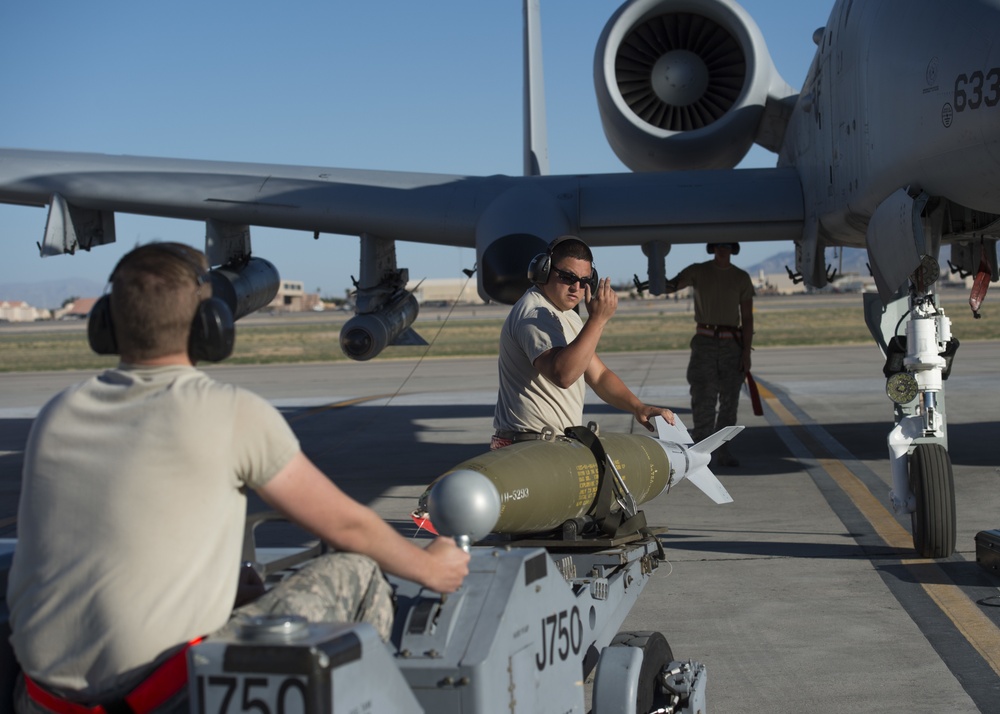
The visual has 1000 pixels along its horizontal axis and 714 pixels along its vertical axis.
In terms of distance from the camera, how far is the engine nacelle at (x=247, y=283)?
35.4 feet

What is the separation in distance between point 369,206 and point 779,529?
554 cm

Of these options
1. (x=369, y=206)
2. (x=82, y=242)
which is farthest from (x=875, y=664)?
(x=82, y=242)

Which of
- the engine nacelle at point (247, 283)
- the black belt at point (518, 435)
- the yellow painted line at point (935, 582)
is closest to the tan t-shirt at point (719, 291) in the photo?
the yellow painted line at point (935, 582)

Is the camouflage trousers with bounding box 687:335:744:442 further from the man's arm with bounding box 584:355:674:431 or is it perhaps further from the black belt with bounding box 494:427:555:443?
the black belt with bounding box 494:427:555:443

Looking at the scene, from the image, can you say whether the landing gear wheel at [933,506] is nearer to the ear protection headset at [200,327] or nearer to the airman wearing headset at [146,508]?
the airman wearing headset at [146,508]

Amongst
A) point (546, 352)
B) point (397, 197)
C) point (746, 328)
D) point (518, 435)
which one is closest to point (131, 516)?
point (546, 352)

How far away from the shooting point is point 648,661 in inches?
152

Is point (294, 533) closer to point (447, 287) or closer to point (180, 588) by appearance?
point (180, 588)

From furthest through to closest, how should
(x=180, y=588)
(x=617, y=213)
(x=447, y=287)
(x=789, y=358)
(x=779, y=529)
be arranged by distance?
(x=447, y=287)
(x=789, y=358)
(x=617, y=213)
(x=779, y=529)
(x=180, y=588)

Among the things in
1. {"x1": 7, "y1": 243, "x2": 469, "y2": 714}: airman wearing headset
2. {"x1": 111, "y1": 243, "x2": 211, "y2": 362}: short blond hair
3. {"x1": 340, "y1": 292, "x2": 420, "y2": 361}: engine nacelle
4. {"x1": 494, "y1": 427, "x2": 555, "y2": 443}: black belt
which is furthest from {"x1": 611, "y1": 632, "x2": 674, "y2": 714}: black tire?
{"x1": 340, "y1": 292, "x2": 420, "y2": 361}: engine nacelle

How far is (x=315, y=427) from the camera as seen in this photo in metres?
15.7

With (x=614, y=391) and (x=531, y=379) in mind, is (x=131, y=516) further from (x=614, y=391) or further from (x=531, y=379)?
(x=614, y=391)

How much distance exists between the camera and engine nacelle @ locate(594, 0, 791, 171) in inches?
500

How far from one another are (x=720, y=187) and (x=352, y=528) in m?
8.87
